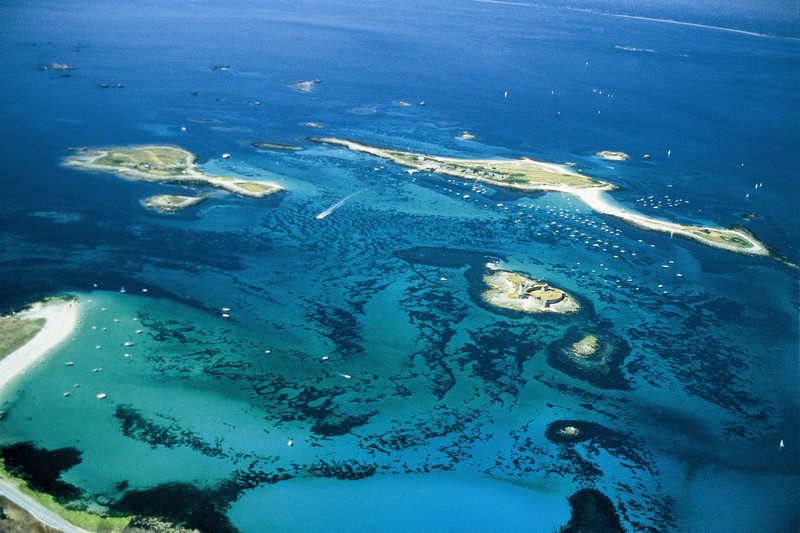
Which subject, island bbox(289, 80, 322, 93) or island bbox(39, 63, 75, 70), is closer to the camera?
island bbox(39, 63, 75, 70)

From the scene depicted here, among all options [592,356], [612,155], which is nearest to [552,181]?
[612,155]

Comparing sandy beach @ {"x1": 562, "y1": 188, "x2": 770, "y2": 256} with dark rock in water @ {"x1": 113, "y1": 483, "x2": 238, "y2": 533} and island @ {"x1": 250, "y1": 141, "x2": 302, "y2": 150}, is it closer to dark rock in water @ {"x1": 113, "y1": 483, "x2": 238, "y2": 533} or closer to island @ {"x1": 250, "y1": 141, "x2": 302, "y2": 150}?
island @ {"x1": 250, "y1": 141, "x2": 302, "y2": 150}

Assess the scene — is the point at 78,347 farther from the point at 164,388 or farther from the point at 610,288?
the point at 610,288

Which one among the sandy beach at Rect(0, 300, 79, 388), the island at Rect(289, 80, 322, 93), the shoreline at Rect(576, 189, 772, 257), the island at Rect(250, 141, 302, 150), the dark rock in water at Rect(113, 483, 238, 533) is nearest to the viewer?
the dark rock in water at Rect(113, 483, 238, 533)

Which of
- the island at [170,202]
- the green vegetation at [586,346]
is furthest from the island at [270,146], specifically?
the green vegetation at [586,346]

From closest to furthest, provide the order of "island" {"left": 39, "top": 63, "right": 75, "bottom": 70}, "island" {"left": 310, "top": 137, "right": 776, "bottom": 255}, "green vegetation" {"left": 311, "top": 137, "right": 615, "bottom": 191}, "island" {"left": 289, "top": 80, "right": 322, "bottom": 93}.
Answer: "island" {"left": 310, "top": 137, "right": 776, "bottom": 255} → "green vegetation" {"left": 311, "top": 137, "right": 615, "bottom": 191} → "island" {"left": 39, "top": 63, "right": 75, "bottom": 70} → "island" {"left": 289, "top": 80, "right": 322, "bottom": 93}

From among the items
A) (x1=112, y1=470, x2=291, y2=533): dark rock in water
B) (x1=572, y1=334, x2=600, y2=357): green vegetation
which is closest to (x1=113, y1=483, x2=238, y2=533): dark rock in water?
(x1=112, y1=470, x2=291, y2=533): dark rock in water
